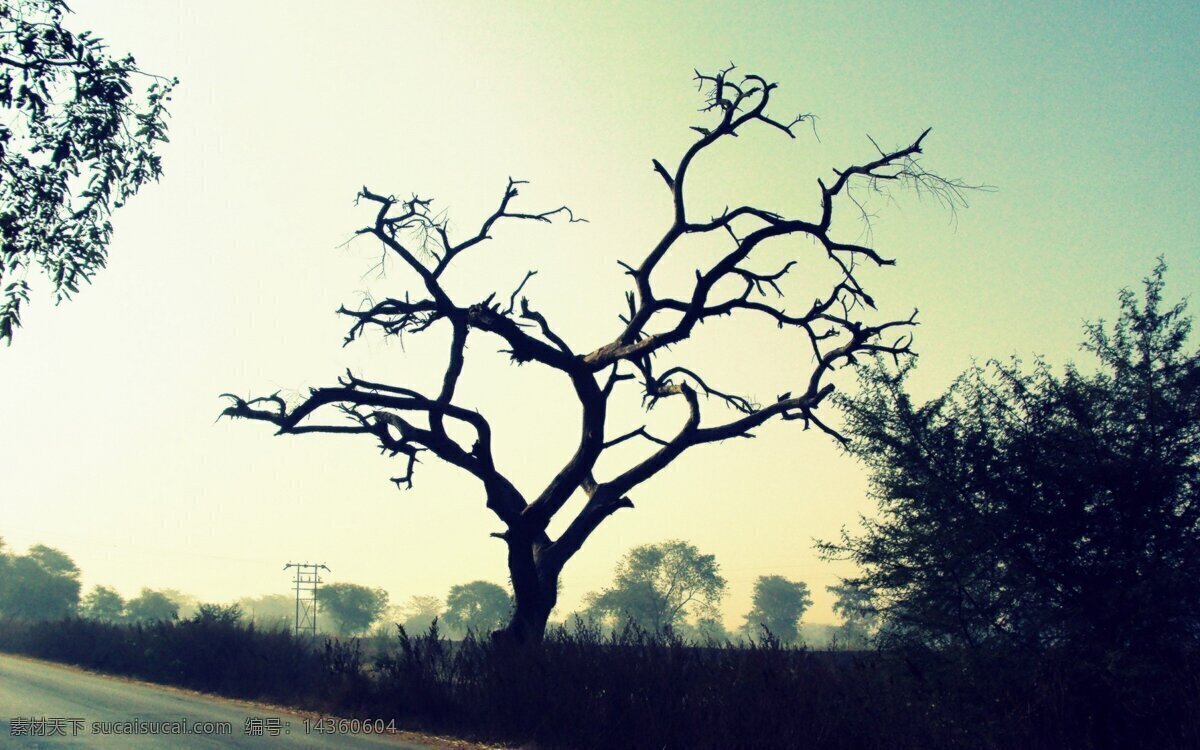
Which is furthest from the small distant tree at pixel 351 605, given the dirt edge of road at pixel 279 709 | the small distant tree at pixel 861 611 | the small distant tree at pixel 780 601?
the small distant tree at pixel 861 611

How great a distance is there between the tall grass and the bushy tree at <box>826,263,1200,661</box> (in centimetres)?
58

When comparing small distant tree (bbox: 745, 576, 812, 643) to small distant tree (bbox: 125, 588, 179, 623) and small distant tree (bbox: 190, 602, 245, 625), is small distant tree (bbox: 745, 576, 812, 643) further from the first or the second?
small distant tree (bbox: 190, 602, 245, 625)

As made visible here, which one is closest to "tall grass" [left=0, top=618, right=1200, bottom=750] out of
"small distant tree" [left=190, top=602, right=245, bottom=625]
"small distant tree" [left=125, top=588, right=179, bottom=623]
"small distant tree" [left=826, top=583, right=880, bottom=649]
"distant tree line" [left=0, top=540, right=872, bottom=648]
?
"small distant tree" [left=826, top=583, right=880, bottom=649]

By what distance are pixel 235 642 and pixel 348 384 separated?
10169mm

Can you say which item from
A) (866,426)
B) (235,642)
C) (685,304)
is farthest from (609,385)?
(235,642)

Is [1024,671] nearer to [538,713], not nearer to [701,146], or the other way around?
[538,713]

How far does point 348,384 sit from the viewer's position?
60.4 feet

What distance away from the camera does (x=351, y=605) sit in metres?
163

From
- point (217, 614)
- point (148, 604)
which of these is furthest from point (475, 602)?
point (217, 614)

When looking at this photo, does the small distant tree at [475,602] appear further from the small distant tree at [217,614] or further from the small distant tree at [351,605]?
the small distant tree at [217,614]

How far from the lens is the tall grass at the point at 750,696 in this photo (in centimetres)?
941

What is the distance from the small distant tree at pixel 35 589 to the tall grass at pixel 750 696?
115614 millimetres

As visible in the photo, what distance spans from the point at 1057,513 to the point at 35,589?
138200 mm

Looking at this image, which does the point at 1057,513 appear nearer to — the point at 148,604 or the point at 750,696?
the point at 750,696
